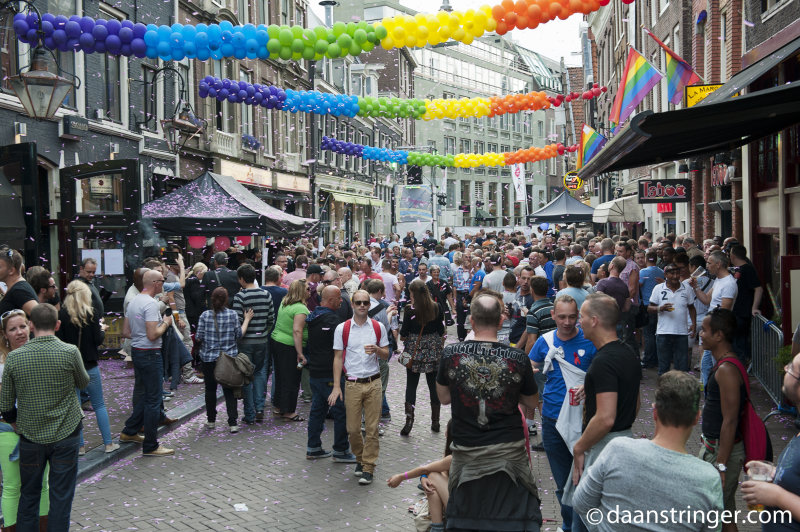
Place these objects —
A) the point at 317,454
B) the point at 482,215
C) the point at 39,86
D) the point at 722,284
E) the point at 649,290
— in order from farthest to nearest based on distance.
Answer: the point at 482,215, the point at 649,290, the point at 722,284, the point at 39,86, the point at 317,454

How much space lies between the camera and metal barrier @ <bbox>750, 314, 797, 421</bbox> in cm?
871

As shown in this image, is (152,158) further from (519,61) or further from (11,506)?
(519,61)

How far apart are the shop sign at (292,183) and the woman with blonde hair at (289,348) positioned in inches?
890

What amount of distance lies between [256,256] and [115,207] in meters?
4.40

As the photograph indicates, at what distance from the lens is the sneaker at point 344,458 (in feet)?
25.9

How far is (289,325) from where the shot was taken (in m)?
9.53

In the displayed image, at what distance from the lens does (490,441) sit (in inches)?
169

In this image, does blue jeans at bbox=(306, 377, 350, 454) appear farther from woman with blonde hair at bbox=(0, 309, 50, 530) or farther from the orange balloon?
the orange balloon

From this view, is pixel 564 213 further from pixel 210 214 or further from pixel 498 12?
pixel 498 12

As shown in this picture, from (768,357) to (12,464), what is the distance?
8.41 m

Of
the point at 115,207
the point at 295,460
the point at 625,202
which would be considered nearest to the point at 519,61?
the point at 625,202

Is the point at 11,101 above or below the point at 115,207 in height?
above

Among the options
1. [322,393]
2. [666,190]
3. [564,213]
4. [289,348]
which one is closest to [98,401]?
[322,393]
